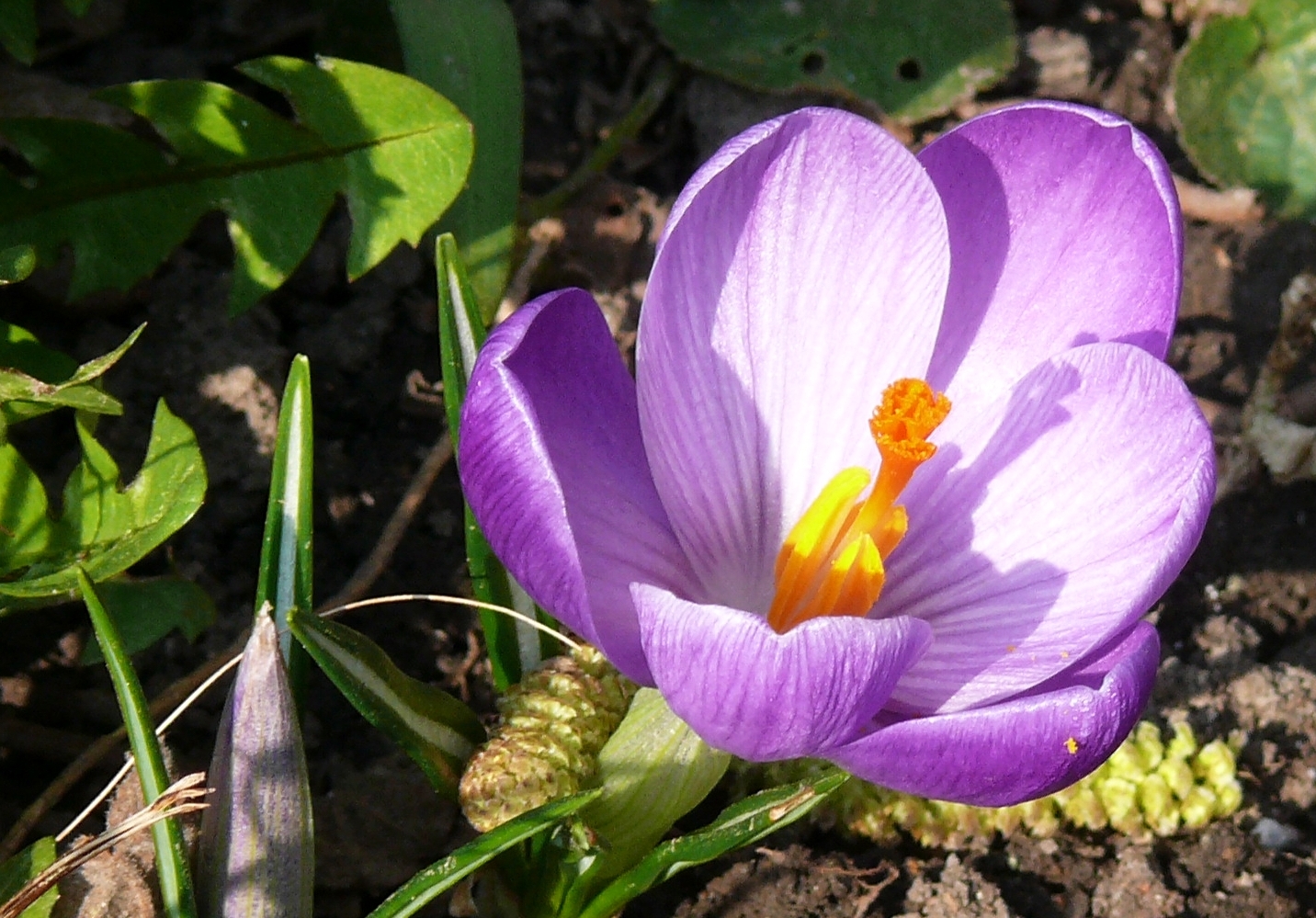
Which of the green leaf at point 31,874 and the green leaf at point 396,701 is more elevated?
the green leaf at point 396,701

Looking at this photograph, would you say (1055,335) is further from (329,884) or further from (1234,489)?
(329,884)

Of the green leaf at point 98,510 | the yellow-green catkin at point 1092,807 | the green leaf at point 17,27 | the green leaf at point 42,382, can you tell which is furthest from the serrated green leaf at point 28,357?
the yellow-green catkin at point 1092,807

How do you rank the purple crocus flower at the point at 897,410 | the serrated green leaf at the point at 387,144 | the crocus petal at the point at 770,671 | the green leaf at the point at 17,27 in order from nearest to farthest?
the crocus petal at the point at 770,671, the purple crocus flower at the point at 897,410, the green leaf at the point at 17,27, the serrated green leaf at the point at 387,144

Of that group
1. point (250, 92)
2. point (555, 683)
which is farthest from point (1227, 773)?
point (250, 92)

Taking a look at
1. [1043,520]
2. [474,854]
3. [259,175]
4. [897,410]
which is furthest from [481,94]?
[474,854]

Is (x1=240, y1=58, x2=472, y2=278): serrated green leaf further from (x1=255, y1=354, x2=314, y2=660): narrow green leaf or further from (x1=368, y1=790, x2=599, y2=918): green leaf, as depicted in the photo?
(x1=368, y1=790, x2=599, y2=918): green leaf

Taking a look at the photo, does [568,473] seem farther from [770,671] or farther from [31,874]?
[31,874]

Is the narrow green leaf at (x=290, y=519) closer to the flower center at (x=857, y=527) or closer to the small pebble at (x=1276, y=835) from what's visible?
the flower center at (x=857, y=527)

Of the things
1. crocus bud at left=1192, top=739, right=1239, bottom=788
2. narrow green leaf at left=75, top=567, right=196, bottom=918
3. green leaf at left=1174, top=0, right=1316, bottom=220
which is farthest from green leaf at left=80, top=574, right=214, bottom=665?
green leaf at left=1174, top=0, right=1316, bottom=220
